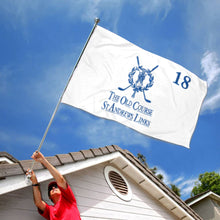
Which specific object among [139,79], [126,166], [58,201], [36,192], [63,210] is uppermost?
[139,79]

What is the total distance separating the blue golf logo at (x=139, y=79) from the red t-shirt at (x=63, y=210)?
2.13 metres

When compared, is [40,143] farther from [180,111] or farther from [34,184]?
[180,111]

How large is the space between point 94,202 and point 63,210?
4.46 feet

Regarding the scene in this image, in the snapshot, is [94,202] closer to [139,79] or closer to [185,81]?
[139,79]

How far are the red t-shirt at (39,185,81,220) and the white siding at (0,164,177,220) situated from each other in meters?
0.36

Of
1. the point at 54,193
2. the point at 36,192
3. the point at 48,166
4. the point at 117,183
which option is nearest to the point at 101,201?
the point at 117,183

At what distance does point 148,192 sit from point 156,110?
116 inches

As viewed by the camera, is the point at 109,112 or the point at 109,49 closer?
the point at 109,112

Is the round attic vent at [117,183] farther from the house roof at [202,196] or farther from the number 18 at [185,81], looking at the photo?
the house roof at [202,196]

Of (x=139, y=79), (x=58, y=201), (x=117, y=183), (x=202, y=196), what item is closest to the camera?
(x=58, y=201)

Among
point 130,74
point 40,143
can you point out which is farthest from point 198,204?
point 40,143

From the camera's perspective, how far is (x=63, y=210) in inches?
126

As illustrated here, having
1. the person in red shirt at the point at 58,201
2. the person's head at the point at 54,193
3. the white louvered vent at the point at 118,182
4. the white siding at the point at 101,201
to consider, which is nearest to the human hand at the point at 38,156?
the person in red shirt at the point at 58,201

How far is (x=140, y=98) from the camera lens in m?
4.26
